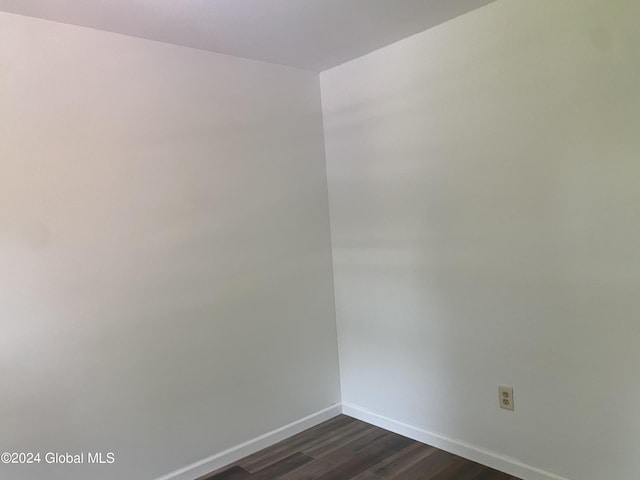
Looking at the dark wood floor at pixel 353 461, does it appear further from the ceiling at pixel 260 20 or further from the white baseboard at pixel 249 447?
the ceiling at pixel 260 20

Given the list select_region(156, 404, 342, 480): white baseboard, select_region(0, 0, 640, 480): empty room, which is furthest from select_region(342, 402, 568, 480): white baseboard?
select_region(156, 404, 342, 480): white baseboard

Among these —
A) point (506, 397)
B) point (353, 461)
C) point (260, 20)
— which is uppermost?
point (260, 20)

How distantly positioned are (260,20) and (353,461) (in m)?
2.21

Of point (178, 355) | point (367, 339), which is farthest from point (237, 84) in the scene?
point (367, 339)

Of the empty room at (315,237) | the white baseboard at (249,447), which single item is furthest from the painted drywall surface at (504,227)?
the white baseboard at (249,447)

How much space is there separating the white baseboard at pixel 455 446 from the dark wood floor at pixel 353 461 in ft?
0.10

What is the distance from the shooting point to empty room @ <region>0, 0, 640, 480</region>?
188cm

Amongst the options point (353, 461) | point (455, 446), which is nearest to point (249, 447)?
point (353, 461)

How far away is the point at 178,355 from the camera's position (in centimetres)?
230

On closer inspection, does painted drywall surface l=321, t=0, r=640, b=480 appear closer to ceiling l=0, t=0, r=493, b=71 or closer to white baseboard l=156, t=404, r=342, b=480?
ceiling l=0, t=0, r=493, b=71

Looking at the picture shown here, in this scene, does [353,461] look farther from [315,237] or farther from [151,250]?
[151,250]

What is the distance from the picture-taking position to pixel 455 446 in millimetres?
2420

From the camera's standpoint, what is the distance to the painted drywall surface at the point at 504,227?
1.84m

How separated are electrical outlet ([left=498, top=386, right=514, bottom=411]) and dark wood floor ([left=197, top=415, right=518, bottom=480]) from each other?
1.08 ft
